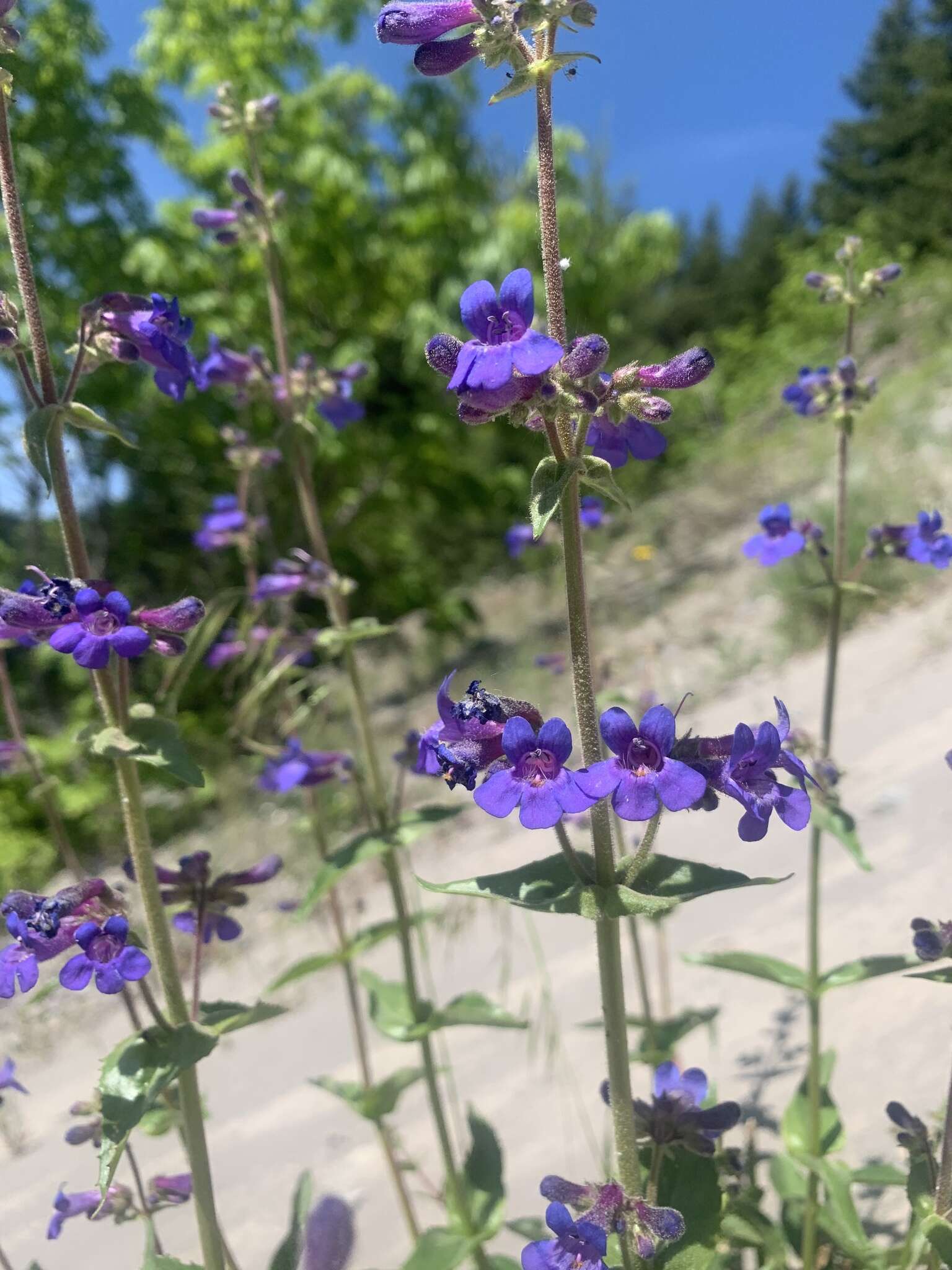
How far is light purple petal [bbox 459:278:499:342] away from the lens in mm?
1478

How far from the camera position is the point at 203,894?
2.09 meters

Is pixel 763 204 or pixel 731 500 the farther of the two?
pixel 763 204

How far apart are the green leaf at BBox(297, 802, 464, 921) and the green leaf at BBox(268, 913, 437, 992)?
0.21 m

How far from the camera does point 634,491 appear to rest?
1603cm

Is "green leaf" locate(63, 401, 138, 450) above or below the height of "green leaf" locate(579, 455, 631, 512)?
above

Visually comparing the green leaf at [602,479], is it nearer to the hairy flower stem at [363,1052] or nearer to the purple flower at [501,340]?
the purple flower at [501,340]

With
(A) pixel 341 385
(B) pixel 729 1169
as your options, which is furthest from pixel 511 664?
(B) pixel 729 1169

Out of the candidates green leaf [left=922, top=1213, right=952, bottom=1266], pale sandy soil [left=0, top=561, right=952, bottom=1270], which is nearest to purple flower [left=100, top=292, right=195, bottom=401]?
green leaf [left=922, top=1213, right=952, bottom=1266]

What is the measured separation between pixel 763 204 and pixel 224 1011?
74.1 m

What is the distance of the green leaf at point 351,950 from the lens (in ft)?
9.82

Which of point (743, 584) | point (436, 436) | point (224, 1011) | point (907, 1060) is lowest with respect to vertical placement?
point (907, 1060)

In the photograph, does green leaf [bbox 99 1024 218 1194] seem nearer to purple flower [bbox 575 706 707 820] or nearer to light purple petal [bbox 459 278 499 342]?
purple flower [bbox 575 706 707 820]

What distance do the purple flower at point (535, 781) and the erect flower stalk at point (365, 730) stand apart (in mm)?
1562

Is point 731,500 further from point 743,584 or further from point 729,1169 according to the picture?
point 729,1169
